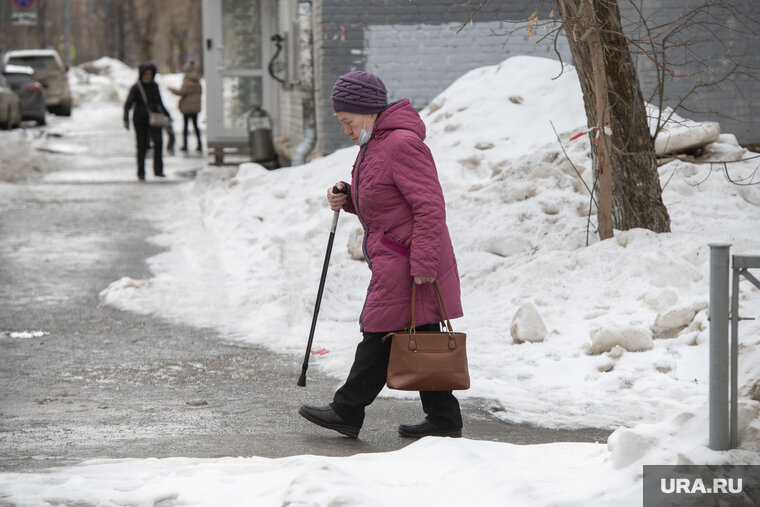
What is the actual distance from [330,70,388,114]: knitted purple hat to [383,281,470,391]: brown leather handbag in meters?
0.81

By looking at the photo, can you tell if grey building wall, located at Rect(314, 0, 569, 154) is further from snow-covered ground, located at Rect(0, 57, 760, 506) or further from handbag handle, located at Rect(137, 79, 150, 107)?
handbag handle, located at Rect(137, 79, 150, 107)

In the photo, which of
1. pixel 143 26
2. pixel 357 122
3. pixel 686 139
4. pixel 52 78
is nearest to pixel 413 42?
pixel 686 139

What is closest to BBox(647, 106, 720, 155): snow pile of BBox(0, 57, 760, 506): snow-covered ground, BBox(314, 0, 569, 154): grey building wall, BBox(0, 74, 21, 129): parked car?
BBox(0, 57, 760, 506): snow-covered ground

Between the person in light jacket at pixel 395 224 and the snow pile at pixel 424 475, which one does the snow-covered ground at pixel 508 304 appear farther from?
the person in light jacket at pixel 395 224

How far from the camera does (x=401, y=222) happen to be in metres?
4.90

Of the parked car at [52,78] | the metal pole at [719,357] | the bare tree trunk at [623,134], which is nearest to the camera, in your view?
the metal pole at [719,357]

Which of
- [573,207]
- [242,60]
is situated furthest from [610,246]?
[242,60]

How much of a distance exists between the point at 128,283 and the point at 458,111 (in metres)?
5.07

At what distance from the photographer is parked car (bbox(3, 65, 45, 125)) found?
3016 centimetres

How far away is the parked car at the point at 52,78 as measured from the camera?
3516 cm

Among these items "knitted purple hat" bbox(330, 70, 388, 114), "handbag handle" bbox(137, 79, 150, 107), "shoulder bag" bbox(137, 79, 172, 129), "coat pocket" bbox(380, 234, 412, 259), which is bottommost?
"coat pocket" bbox(380, 234, 412, 259)

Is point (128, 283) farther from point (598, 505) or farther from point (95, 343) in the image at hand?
point (598, 505)

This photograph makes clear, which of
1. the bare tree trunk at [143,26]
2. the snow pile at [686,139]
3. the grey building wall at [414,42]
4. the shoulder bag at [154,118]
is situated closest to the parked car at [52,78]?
the shoulder bag at [154,118]

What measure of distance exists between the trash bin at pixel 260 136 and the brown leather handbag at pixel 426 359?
1384 cm
